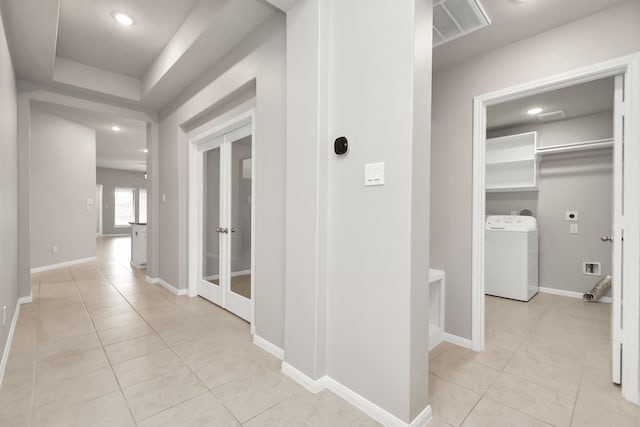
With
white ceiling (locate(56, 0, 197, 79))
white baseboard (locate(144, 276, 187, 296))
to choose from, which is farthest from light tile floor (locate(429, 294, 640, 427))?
white ceiling (locate(56, 0, 197, 79))

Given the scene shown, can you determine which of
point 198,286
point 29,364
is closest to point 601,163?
point 198,286

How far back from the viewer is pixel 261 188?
8.14 feet

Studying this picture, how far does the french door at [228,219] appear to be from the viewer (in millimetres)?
3070

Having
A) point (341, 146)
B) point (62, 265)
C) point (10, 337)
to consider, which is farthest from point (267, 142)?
point (62, 265)

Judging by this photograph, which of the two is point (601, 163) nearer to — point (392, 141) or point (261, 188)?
point (392, 141)

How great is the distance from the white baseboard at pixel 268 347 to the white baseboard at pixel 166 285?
1.84 m

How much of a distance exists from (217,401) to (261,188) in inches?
59.4

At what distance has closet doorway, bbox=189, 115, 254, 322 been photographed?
3.05 metres

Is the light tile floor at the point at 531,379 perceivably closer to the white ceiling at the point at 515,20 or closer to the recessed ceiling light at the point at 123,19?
the white ceiling at the point at 515,20

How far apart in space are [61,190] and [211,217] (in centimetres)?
409

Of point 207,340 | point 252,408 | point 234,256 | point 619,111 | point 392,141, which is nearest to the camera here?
point 392,141

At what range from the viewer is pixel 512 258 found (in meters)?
3.92

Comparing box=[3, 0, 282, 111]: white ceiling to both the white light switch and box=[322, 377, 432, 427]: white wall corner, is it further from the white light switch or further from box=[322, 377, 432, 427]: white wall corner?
box=[322, 377, 432, 427]: white wall corner

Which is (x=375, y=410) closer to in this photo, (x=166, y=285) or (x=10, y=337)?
(x=10, y=337)
